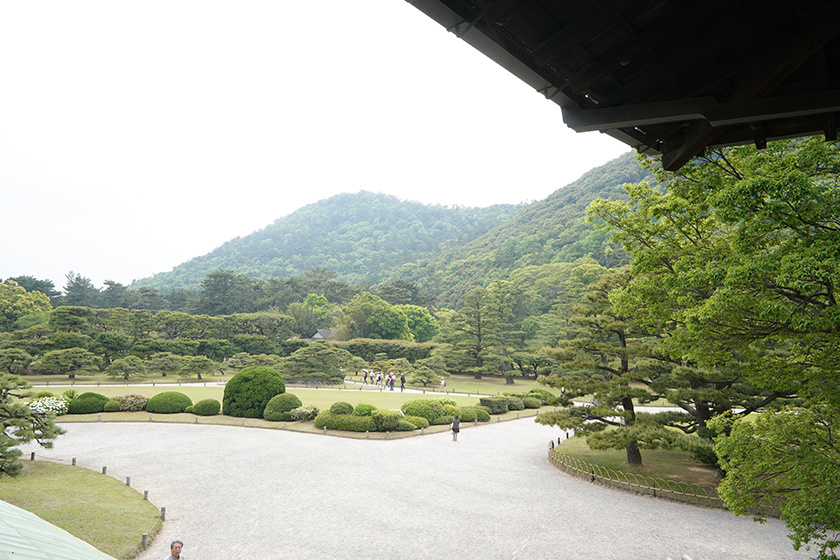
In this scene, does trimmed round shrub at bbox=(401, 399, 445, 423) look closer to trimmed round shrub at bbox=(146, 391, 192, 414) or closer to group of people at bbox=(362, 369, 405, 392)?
trimmed round shrub at bbox=(146, 391, 192, 414)

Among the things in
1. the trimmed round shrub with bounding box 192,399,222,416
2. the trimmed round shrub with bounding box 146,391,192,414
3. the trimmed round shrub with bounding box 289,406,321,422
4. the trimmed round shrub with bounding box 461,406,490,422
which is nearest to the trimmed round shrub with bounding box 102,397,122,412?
the trimmed round shrub with bounding box 146,391,192,414

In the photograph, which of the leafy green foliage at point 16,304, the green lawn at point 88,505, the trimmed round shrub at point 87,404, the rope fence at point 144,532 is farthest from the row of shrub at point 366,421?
the leafy green foliage at point 16,304

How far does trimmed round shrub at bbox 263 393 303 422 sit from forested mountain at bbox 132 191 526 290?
106974 millimetres

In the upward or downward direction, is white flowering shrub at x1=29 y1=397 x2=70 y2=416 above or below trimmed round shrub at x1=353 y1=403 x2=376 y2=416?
below

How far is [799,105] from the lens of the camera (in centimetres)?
314

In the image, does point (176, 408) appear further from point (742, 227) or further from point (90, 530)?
point (742, 227)

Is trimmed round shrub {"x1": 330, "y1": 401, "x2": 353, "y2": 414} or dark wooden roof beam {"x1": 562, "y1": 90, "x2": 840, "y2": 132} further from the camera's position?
trimmed round shrub {"x1": 330, "y1": 401, "x2": 353, "y2": 414}

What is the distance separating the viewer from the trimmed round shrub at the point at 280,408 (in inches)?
781

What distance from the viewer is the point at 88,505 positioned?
927cm

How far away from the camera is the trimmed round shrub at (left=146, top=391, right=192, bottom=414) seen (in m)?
21.2

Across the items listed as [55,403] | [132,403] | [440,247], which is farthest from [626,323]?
[440,247]

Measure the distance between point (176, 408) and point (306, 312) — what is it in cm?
4141

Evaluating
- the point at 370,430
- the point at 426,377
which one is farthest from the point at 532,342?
the point at 370,430

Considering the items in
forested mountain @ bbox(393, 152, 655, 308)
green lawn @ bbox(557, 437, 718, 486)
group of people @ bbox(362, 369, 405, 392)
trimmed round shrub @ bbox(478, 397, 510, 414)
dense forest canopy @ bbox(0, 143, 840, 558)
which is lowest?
green lawn @ bbox(557, 437, 718, 486)
